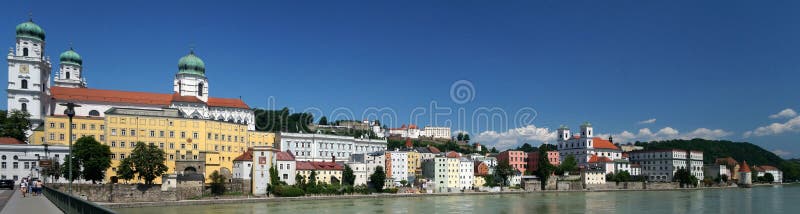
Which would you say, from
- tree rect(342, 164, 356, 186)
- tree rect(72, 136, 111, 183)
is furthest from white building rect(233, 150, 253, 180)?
tree rect(72, 136, 111, 183)

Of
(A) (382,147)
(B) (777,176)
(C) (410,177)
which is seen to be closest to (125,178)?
(C) (410,177)

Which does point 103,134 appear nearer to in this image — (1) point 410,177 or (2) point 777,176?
(1) point 410,177

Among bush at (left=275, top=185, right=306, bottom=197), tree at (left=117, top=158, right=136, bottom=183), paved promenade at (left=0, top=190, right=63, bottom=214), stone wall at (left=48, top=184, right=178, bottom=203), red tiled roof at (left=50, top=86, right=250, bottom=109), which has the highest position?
red tiled roof at (left=50, top=86, right=250, bottom=109)

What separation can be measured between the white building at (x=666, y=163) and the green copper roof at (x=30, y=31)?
93719 millimetres

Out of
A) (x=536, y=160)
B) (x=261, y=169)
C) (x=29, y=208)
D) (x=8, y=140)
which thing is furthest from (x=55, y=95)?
(x=536, y=160)

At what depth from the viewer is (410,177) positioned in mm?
83125

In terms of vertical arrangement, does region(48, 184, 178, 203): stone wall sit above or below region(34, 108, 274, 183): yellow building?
below

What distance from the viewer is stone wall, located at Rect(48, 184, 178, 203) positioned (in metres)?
50.9

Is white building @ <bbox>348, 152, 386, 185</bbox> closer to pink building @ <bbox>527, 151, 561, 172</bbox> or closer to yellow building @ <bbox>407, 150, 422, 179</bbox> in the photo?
yellow building @ <bbox>407, 150, 422, 179</bbox>

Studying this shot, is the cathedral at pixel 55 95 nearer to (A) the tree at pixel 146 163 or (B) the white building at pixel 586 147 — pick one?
(A) the tree at pixel 146 163

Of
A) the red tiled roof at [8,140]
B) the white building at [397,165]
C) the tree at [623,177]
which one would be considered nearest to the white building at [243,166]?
the red tiled roof at [8,140]

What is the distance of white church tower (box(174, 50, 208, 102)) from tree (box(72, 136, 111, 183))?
967 inches

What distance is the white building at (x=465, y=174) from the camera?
83.5 meters

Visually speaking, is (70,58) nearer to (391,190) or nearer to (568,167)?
(391,190)
